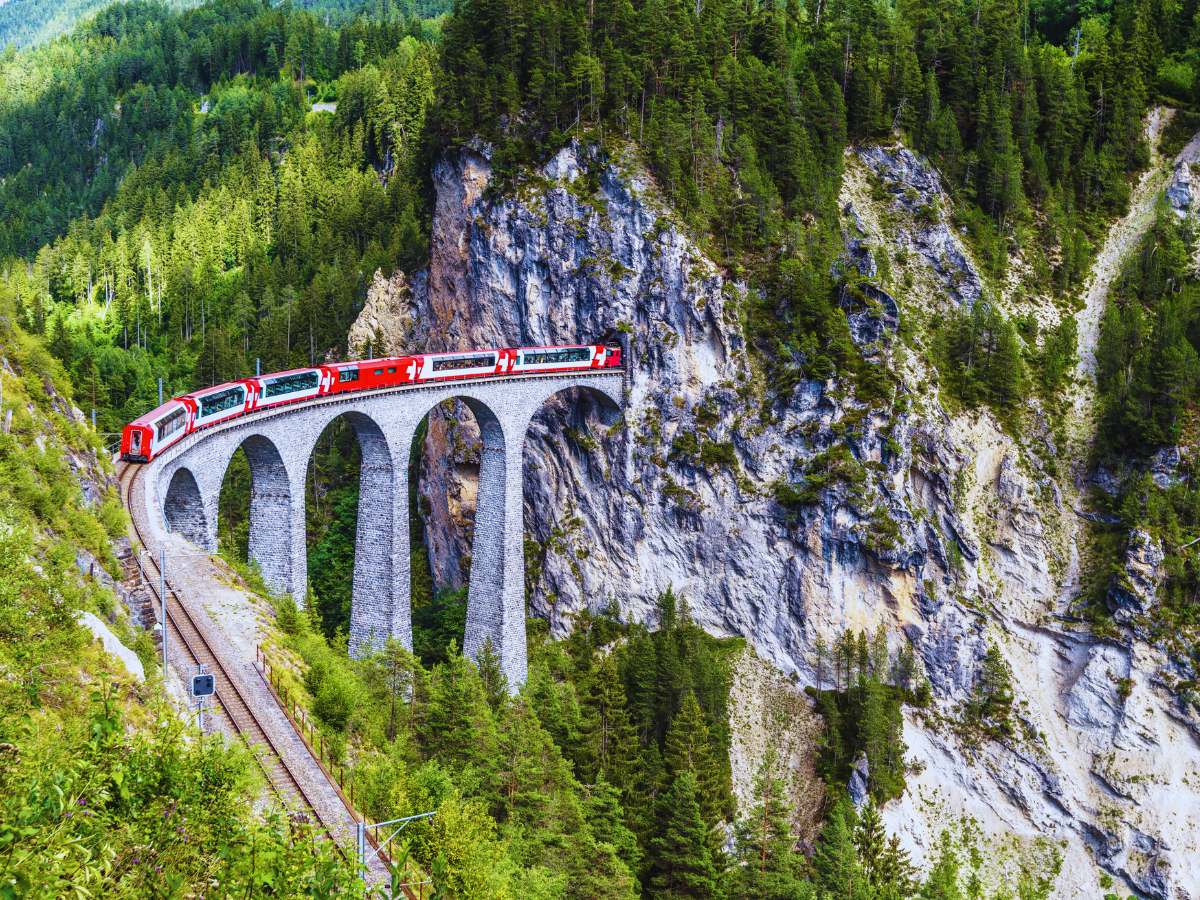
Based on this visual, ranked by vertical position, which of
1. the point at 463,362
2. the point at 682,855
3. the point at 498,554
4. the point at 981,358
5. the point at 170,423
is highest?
the point at 463,362

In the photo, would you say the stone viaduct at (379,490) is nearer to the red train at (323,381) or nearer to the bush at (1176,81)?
the red train at (323,381)

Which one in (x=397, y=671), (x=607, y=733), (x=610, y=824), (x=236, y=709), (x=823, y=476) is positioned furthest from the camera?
(x=823, y=476)

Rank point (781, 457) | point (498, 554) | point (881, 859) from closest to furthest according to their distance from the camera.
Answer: point (881, 859), point (498, 554), point (781, 457)

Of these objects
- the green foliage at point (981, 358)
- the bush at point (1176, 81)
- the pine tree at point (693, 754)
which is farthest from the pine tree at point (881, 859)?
the bush at point (1176, 81)

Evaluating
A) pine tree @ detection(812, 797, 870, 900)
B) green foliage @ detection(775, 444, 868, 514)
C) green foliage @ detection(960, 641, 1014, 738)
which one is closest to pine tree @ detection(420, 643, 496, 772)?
pine tree @ detection(812, 797, 870, 900)

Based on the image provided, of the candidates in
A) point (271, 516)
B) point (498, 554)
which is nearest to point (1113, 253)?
point (498, 554)

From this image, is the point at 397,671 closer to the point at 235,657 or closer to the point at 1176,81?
the point at 235,657

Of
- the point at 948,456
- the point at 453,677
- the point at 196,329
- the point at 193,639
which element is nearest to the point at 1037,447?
the point at 948,456
